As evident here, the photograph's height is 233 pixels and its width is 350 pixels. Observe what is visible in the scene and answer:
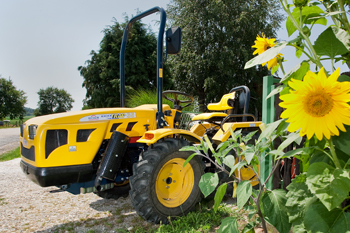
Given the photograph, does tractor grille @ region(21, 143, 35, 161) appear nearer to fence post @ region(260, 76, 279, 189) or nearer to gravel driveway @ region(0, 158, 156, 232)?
gravel driveway @ region(0, 158, 156, 232)

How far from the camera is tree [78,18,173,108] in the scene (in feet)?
50.9

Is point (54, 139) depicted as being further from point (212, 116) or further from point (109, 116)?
point (212, 116)

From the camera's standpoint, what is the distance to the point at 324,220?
0.90 meters

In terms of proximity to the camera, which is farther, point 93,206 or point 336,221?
point 93,206

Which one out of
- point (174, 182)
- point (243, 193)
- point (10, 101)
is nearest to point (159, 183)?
point (174, 182)

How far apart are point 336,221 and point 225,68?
561 inches

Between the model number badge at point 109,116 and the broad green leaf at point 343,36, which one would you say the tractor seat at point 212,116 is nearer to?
the model number badge at point 109,116

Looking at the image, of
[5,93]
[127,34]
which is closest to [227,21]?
[127,34]

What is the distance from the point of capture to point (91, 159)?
268 centimetres

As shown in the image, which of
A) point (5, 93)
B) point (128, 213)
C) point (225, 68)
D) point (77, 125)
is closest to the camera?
point (77, 125)

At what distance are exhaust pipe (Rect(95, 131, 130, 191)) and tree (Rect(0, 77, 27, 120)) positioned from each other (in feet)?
175

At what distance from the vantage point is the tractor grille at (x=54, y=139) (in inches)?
97.9

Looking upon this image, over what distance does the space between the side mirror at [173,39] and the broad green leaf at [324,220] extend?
6.49 ft

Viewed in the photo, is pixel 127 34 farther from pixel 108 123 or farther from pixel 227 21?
pixel 227 21
